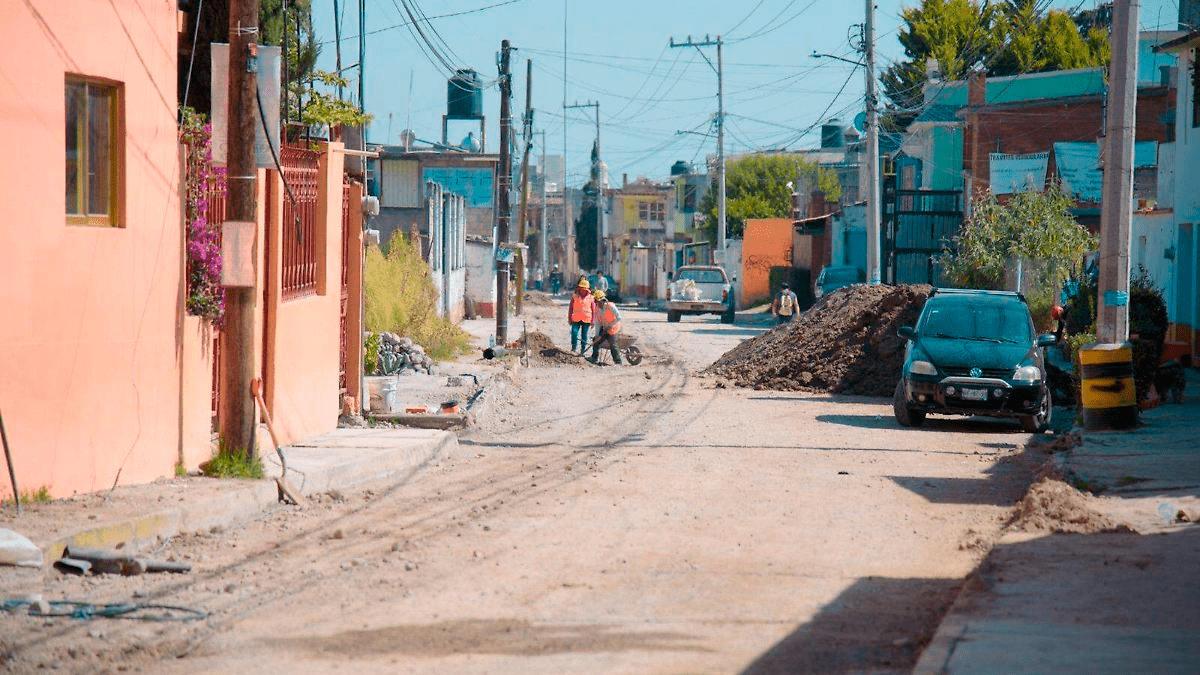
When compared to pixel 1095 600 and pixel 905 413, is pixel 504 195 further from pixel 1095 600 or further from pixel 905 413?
pixel 1095 600

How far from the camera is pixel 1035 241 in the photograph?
114ft

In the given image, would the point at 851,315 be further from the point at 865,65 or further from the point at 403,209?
the point at 403,209

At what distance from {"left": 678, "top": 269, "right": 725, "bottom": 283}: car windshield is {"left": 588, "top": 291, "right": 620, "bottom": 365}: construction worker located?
27.6 metres

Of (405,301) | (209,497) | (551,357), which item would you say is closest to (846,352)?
(551,357)

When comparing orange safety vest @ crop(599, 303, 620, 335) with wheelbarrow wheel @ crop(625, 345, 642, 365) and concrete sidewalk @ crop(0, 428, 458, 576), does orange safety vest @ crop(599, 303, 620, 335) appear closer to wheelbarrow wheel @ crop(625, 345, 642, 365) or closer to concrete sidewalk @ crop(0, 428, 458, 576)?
wheelbarrow wheel @ crop(625, 345, 642, 365)

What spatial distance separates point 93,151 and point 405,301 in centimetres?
2105

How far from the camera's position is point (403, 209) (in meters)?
48.3

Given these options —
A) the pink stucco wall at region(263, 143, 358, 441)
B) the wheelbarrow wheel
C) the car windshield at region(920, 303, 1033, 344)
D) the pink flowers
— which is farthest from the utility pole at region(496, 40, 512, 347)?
the pink flowers

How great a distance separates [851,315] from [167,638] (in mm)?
21826

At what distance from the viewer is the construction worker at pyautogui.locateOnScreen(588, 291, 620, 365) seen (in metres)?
32.5

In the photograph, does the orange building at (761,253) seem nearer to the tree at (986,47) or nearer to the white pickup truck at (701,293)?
the tree at (986,47)

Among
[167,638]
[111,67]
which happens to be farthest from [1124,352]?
[167,638]

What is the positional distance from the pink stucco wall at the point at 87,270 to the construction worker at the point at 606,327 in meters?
20.1

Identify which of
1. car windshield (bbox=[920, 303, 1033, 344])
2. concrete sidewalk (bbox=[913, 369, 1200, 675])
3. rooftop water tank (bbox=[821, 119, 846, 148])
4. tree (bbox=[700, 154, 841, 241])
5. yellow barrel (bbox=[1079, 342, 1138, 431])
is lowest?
concrete sidewalk (bbox=[913, 369, 1200, 675])
